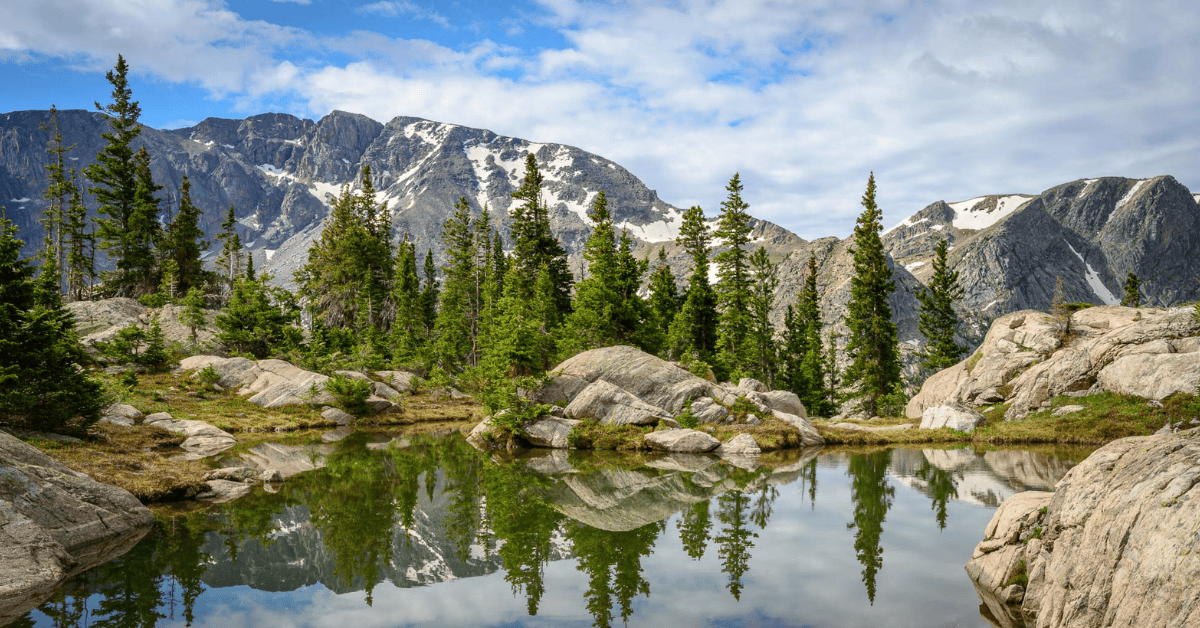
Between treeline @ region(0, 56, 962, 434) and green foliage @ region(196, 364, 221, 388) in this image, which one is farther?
treeline @ region(0, 56, 962, 434)

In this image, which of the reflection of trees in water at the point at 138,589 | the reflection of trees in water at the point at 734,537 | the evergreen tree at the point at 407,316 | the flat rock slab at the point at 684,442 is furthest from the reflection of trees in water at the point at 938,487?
the evergreen tree at the point at 407,316

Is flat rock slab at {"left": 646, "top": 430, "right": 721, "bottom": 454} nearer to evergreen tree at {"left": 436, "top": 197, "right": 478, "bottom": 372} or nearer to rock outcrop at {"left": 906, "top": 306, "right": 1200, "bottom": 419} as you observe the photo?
rock outcrop at {"left": 906, "top": 306, "right": 1200, "bottom": 419}

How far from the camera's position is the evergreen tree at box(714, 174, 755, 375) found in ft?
179

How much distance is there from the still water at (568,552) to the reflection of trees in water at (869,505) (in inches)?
4.4

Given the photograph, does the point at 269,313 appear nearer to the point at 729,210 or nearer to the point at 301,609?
the point at 729,210

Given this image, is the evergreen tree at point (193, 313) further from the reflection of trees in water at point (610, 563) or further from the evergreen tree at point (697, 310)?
the reflection of trees in water at point (610, 563)

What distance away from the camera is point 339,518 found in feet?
65.4

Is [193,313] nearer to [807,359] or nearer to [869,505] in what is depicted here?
[869,505]

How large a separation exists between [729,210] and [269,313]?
46090 millimetres

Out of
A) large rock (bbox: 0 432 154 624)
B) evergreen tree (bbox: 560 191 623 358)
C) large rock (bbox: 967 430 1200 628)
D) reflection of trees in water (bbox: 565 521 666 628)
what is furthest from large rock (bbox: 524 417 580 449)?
large rock (bbox: 967 430 1200 628)

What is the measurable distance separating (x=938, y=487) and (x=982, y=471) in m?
4.73

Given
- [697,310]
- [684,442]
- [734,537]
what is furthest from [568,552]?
[697,310]

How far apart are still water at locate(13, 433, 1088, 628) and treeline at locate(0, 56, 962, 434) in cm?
1471

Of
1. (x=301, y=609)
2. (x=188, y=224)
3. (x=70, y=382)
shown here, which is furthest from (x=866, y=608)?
(x=188, y=224)
